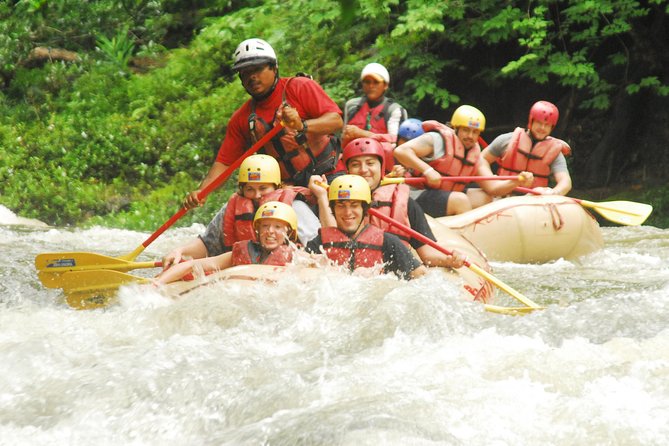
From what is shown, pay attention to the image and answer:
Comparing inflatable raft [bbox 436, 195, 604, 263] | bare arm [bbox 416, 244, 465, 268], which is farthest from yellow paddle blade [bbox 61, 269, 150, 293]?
inflatable raft [bbox 436, 195, 604, 263]

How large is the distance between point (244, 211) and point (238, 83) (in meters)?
8.03

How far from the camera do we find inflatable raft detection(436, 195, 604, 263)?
7.58m

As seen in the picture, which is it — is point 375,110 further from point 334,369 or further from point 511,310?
point 334,369

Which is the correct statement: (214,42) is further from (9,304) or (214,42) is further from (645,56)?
(9,304)

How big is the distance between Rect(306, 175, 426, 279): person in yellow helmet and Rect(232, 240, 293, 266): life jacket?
161 millimetres

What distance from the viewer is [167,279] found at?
5.63 m

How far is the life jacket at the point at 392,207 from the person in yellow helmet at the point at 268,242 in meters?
0.74

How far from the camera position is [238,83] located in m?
13.7

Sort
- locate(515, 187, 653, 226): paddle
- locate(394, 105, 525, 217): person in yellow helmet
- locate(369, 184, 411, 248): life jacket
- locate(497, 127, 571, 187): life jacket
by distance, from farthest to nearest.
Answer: locate(497, 127, 571, 187): life jacket < locate(515, 187, 653, 226): paddle < locate(394, 105, 525, 217): person in yellow helmet < locate(369, 184, 411, 248): life jacket

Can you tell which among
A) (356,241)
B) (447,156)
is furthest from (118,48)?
(356,241)

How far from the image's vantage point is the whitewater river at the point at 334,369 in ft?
11.6

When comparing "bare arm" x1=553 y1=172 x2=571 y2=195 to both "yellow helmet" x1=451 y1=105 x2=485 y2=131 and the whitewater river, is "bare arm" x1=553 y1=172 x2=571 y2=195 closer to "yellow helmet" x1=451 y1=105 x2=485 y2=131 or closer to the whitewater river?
"yellow helmet" x1=451 y1=105 x2=485 y2=131

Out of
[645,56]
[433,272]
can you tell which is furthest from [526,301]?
[645,56]

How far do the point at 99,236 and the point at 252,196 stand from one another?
453cm
